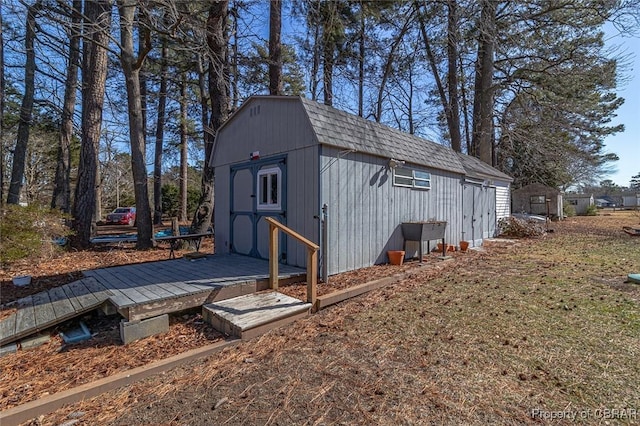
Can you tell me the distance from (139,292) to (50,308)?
980 mm

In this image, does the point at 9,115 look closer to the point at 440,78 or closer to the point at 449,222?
the point at 449,222

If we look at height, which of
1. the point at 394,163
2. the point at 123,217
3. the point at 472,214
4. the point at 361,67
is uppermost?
the point at 361,67

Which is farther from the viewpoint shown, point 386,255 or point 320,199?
point 386,255

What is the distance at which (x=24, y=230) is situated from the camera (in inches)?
237

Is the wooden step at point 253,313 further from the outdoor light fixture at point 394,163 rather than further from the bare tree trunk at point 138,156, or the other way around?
the bare tree trunk at point 138,156

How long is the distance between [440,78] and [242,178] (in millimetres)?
15568

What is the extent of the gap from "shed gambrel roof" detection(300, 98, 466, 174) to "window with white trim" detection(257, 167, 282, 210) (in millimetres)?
1254

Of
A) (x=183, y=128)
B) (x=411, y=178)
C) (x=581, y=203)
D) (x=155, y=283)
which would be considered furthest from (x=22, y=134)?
(x=581, y=203)

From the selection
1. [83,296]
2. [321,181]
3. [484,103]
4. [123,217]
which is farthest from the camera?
[123,217]

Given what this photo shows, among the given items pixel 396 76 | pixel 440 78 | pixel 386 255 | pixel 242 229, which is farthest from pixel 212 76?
pixel 440 78

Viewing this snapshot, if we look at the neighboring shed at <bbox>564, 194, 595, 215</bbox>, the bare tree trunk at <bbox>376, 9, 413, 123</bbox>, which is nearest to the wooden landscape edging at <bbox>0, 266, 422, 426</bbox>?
the bare tree trunk at <bbox>376, 9, 413, 123</bbox>

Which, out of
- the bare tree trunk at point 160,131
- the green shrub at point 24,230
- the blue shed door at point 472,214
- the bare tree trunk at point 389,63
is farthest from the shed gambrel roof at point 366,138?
the bare tree trunk at point 160,131

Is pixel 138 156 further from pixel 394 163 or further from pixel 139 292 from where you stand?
pixel 394 163

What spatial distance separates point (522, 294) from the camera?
4.55 metres
